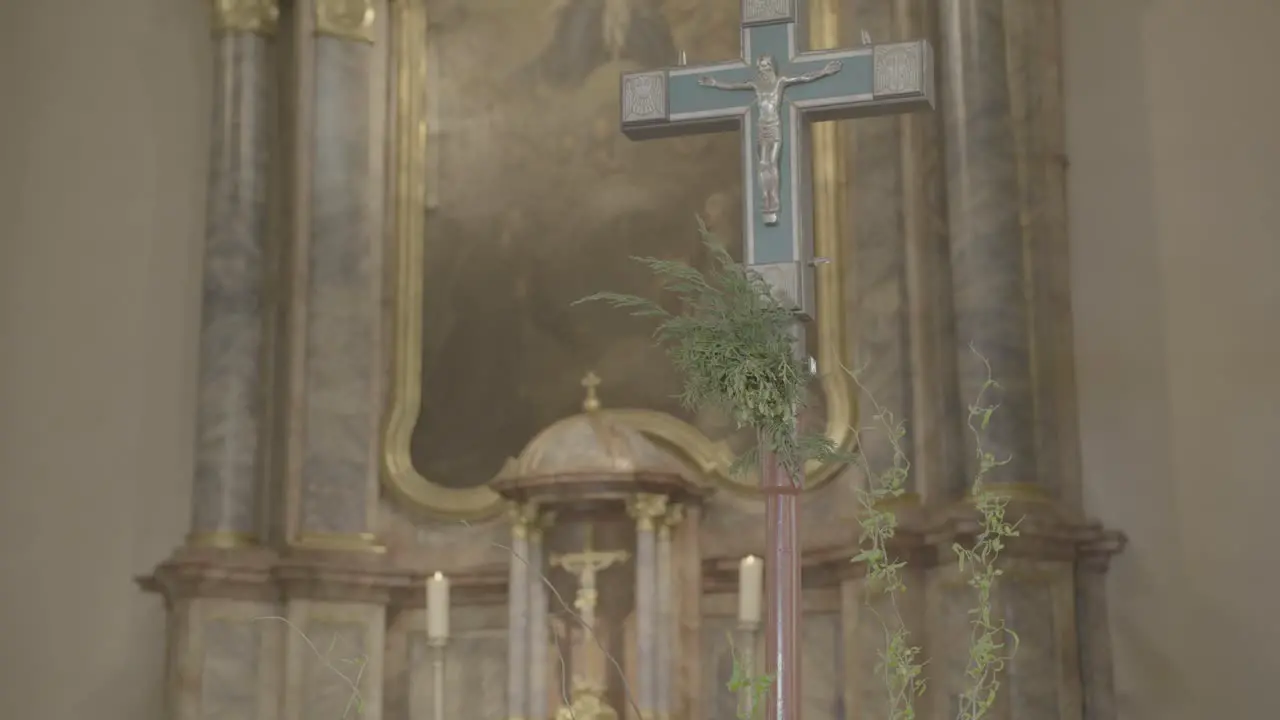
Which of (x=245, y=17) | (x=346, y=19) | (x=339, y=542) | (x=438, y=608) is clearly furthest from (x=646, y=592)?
(x=245, y=17)

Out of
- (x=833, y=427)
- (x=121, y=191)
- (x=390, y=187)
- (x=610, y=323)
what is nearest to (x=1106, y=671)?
(x=833, y=427)

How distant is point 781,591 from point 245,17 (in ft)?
17.1

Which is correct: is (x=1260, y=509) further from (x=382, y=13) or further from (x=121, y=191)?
(x=121, y=191)

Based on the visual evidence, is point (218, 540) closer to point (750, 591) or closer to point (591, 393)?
point (591, 393)

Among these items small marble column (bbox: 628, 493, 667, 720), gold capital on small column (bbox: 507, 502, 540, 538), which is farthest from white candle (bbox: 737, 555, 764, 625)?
gold capital on small column (bbox: 507, 502, 540, 538)

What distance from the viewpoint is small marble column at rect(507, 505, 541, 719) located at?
6820 millimetres

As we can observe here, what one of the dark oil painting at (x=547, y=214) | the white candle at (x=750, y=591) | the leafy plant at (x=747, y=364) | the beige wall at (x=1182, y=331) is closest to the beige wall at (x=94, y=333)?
the dark oil painting at (x=547, y=214)

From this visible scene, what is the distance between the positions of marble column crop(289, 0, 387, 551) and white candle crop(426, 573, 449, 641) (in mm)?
761

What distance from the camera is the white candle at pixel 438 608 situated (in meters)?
6.75

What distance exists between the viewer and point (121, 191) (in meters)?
8.27

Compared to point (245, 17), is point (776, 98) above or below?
below

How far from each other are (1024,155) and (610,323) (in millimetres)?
1856

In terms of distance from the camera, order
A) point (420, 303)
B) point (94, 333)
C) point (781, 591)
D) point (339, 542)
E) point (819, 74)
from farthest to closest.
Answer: point (94, 333)
point (420, 303)
point (339, 542)
point (819, 74)
point (781, 591)

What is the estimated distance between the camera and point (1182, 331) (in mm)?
6512
